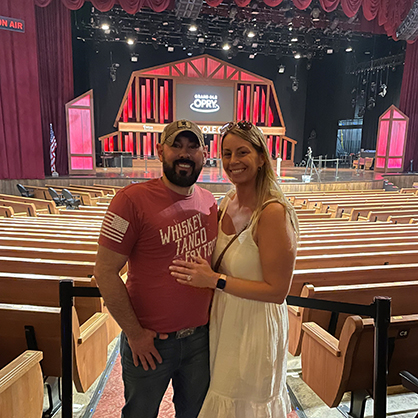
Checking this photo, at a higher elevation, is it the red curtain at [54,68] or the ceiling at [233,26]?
the ceiling at [233,26]

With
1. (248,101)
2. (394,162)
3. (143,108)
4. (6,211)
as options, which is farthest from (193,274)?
(248,101)

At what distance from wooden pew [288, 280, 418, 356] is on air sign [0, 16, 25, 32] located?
986 cm

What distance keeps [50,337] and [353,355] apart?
4.66ft

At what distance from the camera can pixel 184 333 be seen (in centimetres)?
129

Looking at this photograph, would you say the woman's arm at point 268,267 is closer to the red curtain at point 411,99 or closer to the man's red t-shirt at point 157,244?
the man's red t-shirt at point 157,244

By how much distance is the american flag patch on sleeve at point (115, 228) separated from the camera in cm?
114

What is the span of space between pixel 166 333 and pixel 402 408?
5.15 feet

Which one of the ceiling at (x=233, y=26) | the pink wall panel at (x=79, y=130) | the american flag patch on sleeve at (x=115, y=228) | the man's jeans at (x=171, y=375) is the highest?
the ceiling at (x=233, y=26)

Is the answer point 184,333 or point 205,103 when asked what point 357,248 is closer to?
point 184,333

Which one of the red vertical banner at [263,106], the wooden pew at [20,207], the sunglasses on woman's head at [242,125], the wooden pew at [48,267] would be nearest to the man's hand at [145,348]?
the sunglasses on woman's head at [242,125]

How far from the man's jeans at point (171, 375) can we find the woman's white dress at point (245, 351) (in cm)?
6

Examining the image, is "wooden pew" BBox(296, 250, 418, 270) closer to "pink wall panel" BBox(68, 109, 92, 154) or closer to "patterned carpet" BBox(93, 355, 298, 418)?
"patterned carpet" BBox(93, 355, 298, 418)

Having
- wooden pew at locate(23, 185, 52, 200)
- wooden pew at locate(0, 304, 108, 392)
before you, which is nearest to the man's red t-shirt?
wooden pew at locate(0, 304, 108, 392)

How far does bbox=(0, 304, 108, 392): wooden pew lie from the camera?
154 centimetres
